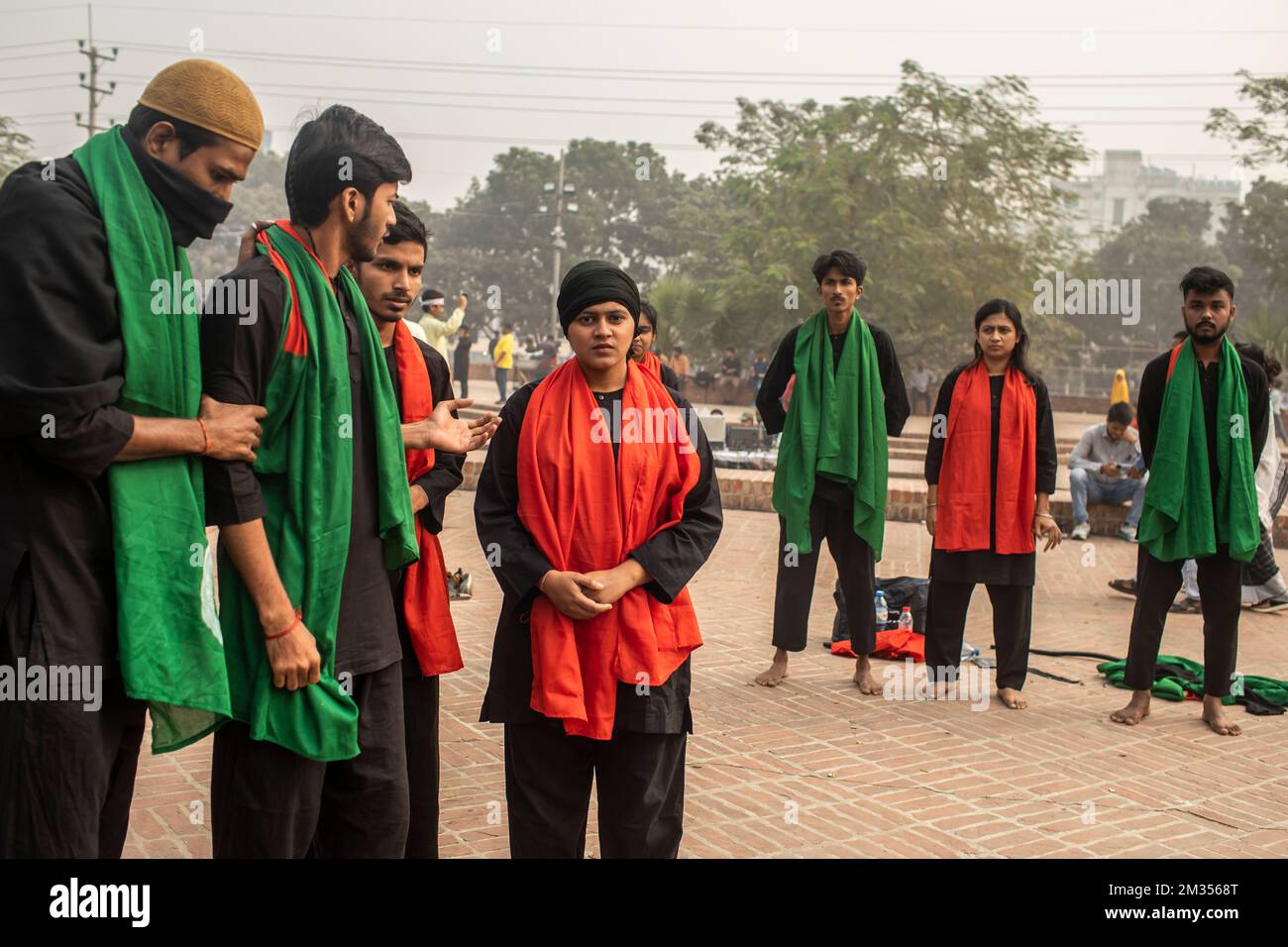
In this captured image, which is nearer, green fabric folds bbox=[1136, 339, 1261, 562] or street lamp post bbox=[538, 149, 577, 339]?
green fabric folds bbox=[1136, 339, 1261, 562]

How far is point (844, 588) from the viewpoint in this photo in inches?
244

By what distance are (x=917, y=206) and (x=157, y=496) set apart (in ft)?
97.4

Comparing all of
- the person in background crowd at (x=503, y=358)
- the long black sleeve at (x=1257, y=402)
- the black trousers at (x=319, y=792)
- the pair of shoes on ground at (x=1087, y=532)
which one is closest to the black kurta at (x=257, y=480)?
the black trousers at (x=319, y=792)

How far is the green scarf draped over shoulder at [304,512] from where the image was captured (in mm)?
2479

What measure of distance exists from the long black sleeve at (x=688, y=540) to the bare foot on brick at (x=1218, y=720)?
3.37 metres

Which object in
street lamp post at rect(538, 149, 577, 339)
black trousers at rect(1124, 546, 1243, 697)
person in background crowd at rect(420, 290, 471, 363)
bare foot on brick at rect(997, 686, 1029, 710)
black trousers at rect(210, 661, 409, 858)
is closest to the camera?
black trousers at rect(210, 661, 409, 858)

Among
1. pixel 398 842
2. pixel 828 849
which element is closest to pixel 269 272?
pixel 398 842

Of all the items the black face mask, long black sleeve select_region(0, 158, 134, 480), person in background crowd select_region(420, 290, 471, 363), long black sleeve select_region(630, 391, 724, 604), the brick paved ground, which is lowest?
the brick paved ground

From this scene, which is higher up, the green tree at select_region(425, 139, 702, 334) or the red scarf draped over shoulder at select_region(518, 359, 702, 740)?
the green tree at select_region(425, 139, 702, 334)

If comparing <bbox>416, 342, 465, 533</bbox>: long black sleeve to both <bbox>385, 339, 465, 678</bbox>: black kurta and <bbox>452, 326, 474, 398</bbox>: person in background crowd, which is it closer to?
<bbox>385, 339, 465, 678</bbox>: black kurta

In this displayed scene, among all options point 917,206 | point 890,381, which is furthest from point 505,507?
point 917,206

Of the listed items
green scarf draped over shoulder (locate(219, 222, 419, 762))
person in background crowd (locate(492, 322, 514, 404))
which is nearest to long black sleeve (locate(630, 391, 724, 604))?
green scarf draped over shoulder (locate(219, 222, 419, 762))

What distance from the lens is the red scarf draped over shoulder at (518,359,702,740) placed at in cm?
311
